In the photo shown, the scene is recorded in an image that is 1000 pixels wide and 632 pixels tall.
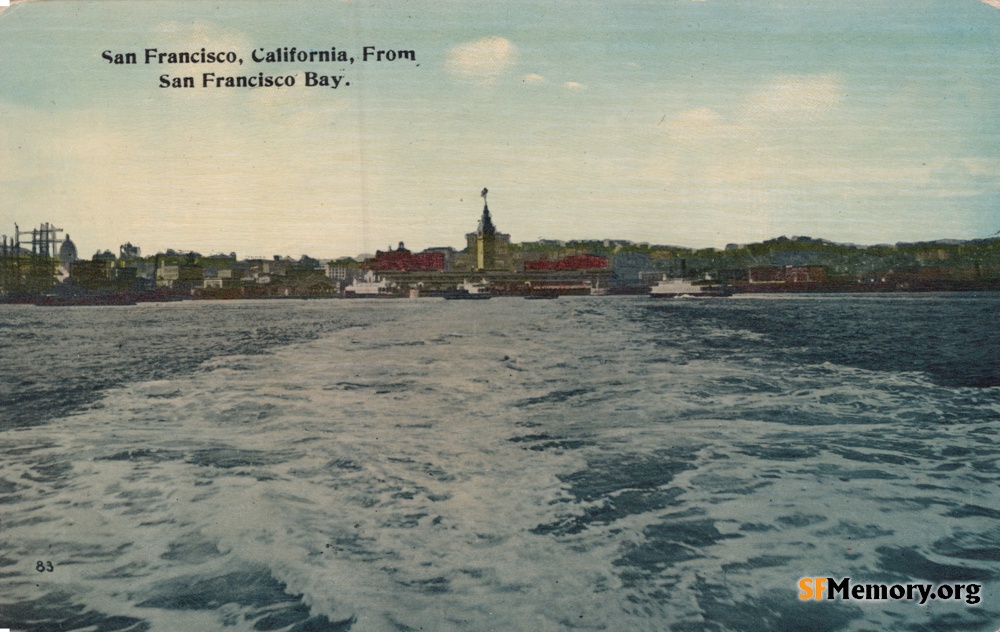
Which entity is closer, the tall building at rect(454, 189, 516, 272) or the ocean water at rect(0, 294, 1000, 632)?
the ocean water at rect(0, 294, 1000, 632)

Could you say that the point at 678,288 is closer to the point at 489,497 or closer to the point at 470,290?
the point at 470,290

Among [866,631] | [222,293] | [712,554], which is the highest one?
[222,293]

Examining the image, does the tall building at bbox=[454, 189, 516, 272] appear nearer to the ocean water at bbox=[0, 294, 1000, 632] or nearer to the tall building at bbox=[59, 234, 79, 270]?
the ocean water at bbox=[0, 294, 1000, 632]

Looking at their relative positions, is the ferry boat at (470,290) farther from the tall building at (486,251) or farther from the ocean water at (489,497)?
the ocean water at (489,497)

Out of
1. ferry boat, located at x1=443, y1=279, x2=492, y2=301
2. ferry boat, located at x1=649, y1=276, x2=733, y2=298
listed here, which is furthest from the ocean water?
ferry boat, located at x1=649, y1=276, x2=733, y2=298

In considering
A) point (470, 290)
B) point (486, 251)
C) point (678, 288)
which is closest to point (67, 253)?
point (486, 251)

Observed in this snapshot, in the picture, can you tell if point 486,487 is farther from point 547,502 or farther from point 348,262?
point 348,262

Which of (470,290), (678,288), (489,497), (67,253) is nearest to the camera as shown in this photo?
(489,497)


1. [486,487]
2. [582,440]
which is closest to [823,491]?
[582,440]
